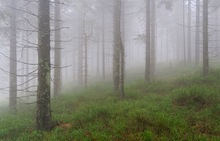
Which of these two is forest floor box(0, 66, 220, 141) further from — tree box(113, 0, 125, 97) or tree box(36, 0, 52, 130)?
tree box(113, 0, 125, 97)

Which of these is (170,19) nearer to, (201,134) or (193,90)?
(193,90)

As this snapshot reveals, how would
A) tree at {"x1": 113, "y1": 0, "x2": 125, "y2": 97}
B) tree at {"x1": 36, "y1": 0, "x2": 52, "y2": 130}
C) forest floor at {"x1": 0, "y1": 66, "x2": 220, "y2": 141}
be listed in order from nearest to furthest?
forest floor at {"x1": 0, "y1": 66, "x2": 220, "y2": 141} < tree at {"x1": 36, "y1": 0, "x2": 52, "y2": 130} < tree at {"x1": 113, "y1": 0, "x2": 125, "y2": 97}

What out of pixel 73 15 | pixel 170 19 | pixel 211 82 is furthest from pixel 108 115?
pixel 170 19

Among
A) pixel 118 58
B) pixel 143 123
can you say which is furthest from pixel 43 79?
pixel 118 58

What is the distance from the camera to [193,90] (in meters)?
10.1

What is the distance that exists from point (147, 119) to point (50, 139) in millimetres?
3459

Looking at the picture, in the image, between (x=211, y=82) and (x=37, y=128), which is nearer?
(x=37, y=128)

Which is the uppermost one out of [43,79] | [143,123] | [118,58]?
[118,58]

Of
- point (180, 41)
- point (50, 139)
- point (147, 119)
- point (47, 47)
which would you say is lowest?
point (50, 139)

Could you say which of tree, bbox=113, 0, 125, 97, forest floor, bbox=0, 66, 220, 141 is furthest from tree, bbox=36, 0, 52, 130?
tree, bbox=113, 0, 125, 97

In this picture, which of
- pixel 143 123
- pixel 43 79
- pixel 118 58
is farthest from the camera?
pixel 118 58

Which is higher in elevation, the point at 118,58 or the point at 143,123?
the point at 118,58

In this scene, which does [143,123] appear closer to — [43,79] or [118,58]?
[43,79]

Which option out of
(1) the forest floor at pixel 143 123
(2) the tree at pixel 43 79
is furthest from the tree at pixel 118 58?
(2) the tree at pixel 43 79
